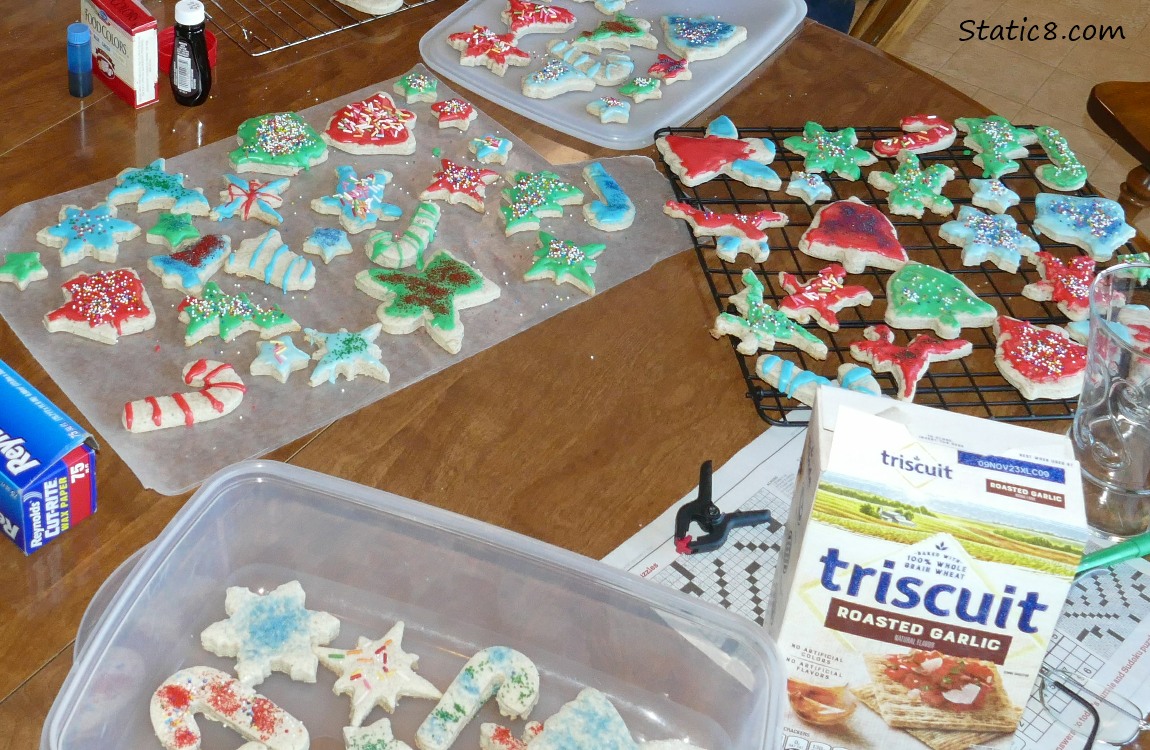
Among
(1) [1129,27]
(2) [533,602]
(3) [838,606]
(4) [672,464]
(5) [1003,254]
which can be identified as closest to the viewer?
(3) [838,606]

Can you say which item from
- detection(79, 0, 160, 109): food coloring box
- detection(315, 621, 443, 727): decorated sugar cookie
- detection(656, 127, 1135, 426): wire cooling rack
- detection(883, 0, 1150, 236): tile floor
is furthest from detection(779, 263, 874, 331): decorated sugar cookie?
detection(883, 0, 1150, 236): tile floor

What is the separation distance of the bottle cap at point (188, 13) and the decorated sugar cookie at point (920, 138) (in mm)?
949

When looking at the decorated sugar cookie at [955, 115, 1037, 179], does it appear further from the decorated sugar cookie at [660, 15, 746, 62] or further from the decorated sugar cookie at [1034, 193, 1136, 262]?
the decorated sugar cookie at [660, 15, 746, 62]

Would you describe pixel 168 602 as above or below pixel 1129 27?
above

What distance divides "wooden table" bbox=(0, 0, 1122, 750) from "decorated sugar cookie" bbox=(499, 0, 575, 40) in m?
0.17

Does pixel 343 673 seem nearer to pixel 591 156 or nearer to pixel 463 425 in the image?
pixel 463 425

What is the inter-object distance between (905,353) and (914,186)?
0.35 m

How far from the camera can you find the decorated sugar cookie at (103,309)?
4.33 ft

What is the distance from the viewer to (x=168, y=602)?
1.05m

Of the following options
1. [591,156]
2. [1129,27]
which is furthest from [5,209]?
[1129,27]

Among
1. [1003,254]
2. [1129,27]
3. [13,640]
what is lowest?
[1129,27]

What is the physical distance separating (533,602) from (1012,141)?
109 centimetres

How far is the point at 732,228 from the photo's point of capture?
5.14 ft

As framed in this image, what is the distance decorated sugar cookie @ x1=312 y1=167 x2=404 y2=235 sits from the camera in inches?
59.2
